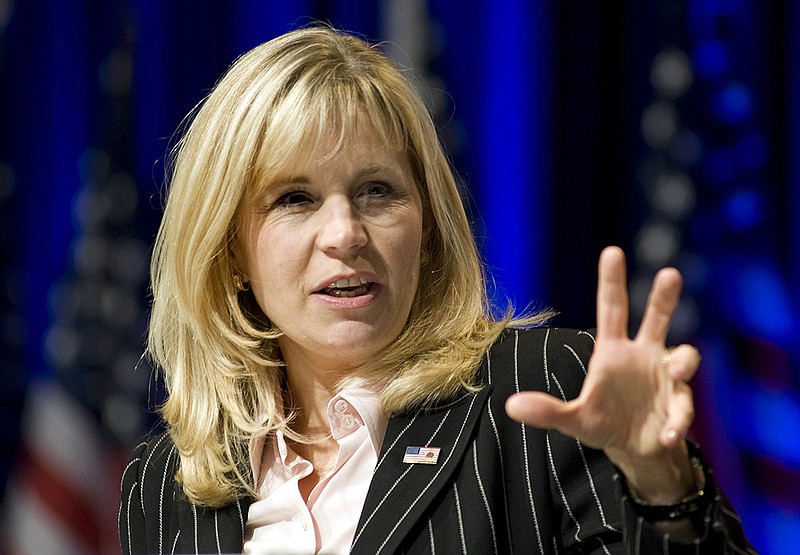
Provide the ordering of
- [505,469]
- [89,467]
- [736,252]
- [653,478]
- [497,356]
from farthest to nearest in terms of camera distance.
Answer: [89,467]
[736,252]
[497,356]
[505,469]
[653,478]

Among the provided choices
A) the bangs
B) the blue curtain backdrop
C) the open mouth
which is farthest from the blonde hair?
the blue curtain backdrop

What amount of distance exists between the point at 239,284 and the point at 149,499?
15.0 inches

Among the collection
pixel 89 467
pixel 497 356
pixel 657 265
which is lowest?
pixel 89 467

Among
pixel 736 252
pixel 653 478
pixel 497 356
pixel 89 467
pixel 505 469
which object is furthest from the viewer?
pixel 89 467

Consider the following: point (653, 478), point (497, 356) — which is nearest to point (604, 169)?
point (497, 356)

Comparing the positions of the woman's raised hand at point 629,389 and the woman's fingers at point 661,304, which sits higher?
the woman's fingers at point 661,304

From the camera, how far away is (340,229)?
161 cm

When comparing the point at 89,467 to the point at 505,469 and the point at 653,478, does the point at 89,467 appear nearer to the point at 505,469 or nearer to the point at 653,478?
the point at 505,469

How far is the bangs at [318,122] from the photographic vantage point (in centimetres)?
165

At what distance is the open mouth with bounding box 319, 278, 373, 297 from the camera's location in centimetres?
164

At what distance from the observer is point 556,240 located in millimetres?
2889

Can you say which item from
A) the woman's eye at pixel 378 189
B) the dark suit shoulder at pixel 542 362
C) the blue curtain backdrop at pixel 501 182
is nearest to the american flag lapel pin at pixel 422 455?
the dark suit shoulder at pixel 542 362

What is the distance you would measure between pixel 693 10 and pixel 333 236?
1.57m

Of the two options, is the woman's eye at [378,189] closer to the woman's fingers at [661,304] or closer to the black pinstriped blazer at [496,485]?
the black pinstriped blazer at [496,485]
